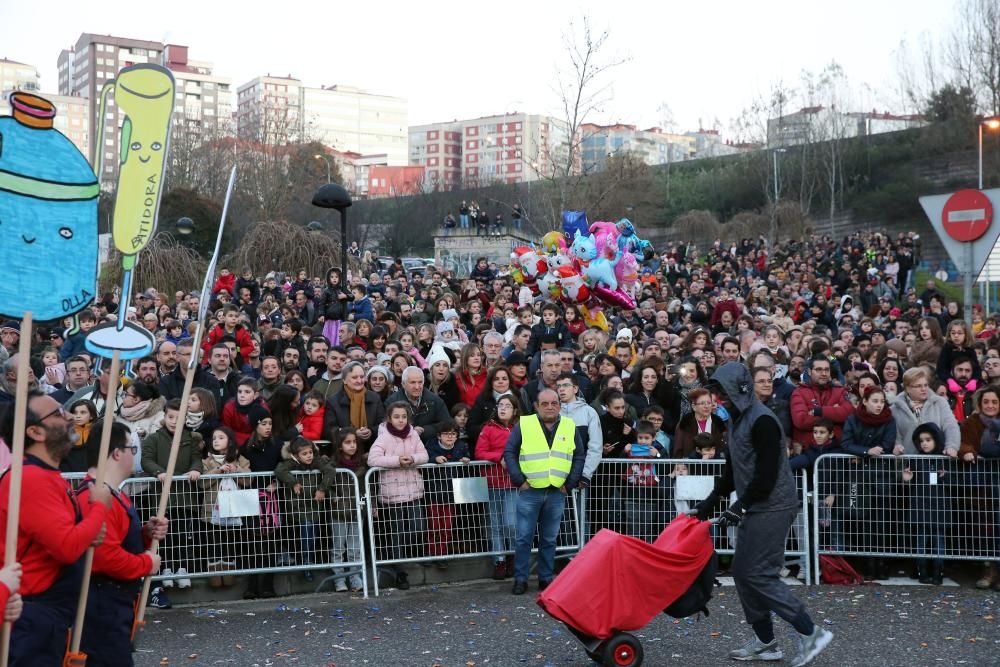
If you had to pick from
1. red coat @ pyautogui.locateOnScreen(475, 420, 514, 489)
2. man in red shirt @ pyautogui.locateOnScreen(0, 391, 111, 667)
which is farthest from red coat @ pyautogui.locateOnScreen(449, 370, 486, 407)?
man in red shirt @ pyautogui.locateOnScreen(0, 391, 111, 667)

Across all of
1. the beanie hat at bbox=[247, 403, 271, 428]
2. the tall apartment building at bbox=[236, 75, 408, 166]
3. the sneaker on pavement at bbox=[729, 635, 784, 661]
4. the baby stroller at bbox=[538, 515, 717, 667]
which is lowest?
the sneaker on pavement at bbox=[729, 635, 784, 661]

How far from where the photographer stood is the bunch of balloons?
14195 millimetres

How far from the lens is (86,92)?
527 ft

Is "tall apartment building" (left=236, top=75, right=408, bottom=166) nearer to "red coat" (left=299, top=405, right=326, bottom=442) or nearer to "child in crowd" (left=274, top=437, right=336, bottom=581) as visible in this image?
"red coat" (left=299, top=405, right=326, bottom=442)

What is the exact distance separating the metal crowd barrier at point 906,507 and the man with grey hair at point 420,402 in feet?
10.4

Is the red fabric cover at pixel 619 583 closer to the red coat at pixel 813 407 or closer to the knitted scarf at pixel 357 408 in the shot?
the red coat at pixel 813 407

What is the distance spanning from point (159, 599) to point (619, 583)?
3651 millimetres

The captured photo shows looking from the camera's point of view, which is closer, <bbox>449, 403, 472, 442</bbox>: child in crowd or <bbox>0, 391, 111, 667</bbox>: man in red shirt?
<bbox>0, 391, 111, 667</bbox>: man in red shirt

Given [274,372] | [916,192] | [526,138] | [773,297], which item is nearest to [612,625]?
[274,372]

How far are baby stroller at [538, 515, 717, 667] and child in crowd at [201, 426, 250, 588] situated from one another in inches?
114

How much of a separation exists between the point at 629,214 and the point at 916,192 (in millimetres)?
11944

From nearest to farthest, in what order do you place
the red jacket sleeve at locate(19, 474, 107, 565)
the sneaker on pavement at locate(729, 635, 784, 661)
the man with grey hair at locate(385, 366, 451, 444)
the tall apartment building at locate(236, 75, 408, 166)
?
1. the red jacket sleeve at locate(19, 474, 107, 565)
2. the sneaker on pavement at locate(729, 635, 784, 661)
3. the man with grey hair at locate(385, 366, 451, 444)
4. the tall apartment building at locate(236, 75, 408, 166)

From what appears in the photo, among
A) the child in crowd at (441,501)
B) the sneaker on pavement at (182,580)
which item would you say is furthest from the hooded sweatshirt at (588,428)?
the sneaker on pavement at (182,580)

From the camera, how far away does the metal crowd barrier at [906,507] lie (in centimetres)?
848
